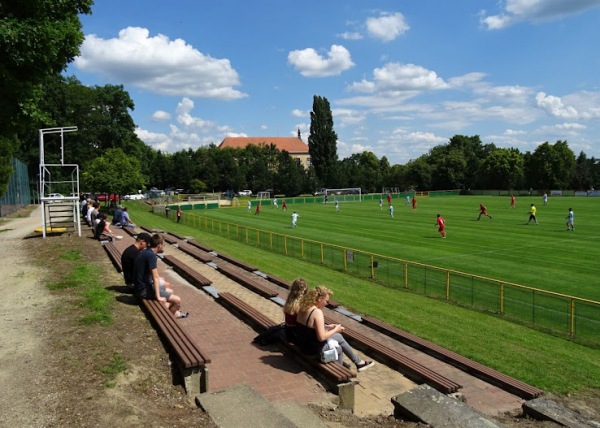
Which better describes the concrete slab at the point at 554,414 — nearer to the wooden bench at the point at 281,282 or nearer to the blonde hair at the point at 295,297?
the blonde hair at the point at 295,297

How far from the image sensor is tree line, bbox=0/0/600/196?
11445 mm

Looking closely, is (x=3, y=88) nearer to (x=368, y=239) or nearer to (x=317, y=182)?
(x=368, y=239)

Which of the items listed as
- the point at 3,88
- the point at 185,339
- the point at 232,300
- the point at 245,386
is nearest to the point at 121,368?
the point at 185,339

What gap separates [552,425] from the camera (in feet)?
20.7

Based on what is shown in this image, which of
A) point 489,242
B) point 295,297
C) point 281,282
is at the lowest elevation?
point 489,242

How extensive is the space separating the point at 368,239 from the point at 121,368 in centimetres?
2711

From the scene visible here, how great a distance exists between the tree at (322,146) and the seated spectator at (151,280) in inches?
3871

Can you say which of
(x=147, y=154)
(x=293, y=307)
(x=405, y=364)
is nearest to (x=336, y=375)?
(x=293, y=307)

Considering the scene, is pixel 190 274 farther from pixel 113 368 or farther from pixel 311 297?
pixel 113 368

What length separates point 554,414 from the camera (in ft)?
21.7

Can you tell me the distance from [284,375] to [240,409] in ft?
6.16

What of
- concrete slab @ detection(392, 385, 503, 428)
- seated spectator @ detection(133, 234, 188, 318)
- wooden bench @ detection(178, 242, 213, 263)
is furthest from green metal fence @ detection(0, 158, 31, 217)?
concrete slab @ detection(392, 385, 503, 428)

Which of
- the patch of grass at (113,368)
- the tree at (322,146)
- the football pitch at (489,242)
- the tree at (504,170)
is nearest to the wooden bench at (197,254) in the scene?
the football pitch at (489,242)

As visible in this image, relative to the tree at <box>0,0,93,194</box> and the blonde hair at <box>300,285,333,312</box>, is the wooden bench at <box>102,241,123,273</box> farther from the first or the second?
the blonde hair at <box>300,285,333,312</box>
